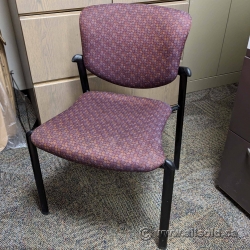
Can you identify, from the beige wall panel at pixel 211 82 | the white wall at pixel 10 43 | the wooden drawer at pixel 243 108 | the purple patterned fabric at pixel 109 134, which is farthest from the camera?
the beige wall panel at pixel 211 82

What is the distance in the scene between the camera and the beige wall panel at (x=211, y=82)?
2.11 m

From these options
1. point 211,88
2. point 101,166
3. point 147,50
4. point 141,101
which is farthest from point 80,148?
point 211,88

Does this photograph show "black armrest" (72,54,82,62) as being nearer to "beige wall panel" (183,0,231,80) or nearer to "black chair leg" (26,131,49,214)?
"black chair leg" (26,131,49,214)

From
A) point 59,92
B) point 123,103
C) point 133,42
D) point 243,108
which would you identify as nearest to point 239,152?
point 243,108

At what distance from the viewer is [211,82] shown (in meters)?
2.16

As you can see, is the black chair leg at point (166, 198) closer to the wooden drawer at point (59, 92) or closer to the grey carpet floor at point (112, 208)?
the grey carpet floor at point (112, 208)

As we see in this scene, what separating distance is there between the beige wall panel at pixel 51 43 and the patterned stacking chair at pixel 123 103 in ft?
0.82

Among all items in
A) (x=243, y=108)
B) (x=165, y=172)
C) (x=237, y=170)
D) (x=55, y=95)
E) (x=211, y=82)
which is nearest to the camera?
(x=165, y=172)

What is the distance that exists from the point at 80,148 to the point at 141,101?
38 cm

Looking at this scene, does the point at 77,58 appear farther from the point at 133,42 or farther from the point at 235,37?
the point at 235,37

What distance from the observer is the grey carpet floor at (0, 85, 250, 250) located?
1.11 m

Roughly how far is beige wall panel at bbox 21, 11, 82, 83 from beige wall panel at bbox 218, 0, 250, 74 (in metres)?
1.13

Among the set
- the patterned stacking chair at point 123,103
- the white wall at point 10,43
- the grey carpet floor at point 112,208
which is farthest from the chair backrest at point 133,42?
the white wall at point 10,43

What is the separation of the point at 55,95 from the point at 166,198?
867 mm
